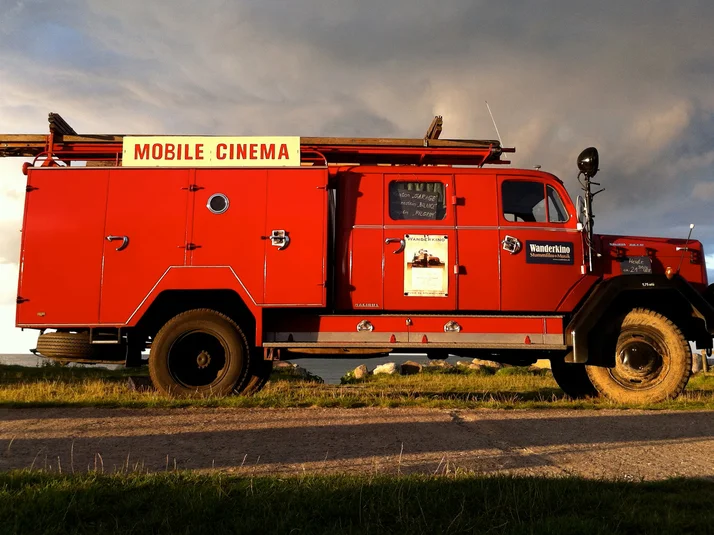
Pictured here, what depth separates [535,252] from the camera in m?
6.91

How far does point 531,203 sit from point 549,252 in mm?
759

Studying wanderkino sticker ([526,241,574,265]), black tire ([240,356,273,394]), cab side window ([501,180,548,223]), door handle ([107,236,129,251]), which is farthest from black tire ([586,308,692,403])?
door handle ([107,236,129,251])

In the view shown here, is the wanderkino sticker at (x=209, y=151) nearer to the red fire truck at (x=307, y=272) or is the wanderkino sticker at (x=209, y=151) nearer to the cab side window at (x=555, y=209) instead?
the red fire truck at (x=307, y=272)

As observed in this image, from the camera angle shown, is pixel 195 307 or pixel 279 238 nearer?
pixel 279 238

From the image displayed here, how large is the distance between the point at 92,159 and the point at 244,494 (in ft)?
20.6

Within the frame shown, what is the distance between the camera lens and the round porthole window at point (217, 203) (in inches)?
270

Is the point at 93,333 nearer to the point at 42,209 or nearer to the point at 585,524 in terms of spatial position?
the point at 42,209

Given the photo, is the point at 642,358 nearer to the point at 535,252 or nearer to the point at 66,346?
the point at 535,252

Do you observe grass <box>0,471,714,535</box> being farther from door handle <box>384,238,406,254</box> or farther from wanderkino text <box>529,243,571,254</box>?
wanderkino text <box>529,243,571,254</box>

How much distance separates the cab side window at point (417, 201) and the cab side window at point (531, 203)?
0.90 meters

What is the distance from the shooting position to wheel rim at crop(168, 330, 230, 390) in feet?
22.4

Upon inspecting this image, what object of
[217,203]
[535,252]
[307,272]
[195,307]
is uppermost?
[217,203]

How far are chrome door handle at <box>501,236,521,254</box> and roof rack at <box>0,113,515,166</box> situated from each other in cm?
134

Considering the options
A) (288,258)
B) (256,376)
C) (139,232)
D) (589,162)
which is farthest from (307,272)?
(589,162)
